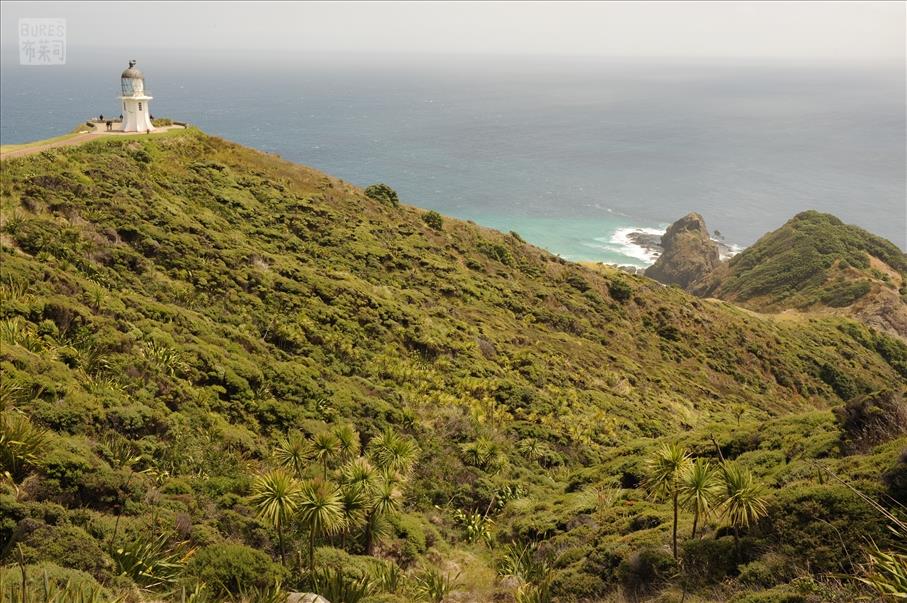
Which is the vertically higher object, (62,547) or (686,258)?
(62,547)

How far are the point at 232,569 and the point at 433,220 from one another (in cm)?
4611

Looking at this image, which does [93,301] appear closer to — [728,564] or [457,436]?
[457,436]

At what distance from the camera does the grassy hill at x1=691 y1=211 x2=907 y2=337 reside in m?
73.0

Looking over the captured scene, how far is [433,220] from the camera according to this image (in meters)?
55.7

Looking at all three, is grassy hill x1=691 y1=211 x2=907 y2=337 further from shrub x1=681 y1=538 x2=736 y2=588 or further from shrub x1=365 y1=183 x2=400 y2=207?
shrub x1=681 y1=538 x2=736 y2=588

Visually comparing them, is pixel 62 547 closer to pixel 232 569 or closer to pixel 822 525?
pixel 232 569

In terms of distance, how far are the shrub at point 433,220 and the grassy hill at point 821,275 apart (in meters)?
49.9

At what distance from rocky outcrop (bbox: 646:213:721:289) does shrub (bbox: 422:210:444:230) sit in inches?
2296

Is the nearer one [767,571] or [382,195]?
[767,571]

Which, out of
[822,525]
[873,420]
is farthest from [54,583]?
[873,420]

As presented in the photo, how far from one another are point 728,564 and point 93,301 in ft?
71.4

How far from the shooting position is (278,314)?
2822 centimetres

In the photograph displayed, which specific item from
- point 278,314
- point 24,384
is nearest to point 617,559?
point 24,384

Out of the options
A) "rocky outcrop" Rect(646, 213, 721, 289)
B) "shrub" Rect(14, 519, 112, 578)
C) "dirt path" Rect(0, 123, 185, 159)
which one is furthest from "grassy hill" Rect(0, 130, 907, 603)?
"rocky outcrop" Rect(646, 213, 721, 289)
